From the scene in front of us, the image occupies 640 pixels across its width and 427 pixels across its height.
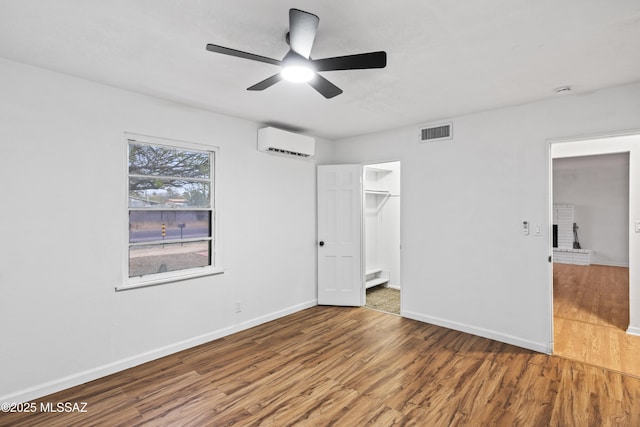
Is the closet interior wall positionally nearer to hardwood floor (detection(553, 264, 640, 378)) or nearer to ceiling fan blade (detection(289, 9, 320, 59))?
hardwood floor (detection(553, 264, 640, 378))

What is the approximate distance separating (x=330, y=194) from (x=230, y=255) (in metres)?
1.78

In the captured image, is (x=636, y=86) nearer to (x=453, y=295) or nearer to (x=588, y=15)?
(x=588, y=15)

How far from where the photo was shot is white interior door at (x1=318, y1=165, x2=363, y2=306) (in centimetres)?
478

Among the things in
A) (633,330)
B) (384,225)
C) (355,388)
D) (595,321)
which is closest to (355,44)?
(355,388)

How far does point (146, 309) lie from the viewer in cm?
313

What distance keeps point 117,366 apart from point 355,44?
335 cm


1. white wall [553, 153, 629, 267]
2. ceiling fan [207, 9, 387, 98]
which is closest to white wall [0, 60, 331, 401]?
ceiling fan [207, 9, 387, 98]

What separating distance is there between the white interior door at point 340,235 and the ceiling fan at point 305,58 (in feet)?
8.89

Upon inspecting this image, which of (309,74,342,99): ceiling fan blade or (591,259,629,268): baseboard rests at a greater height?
(309,74,342,99): ceiling fan blade

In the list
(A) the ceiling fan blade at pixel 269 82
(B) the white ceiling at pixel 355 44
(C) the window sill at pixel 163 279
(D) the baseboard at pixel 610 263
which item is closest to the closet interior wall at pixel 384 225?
(B) the white ceiling at pixel 355 44

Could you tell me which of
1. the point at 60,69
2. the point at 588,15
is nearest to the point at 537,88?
the point at 588,15

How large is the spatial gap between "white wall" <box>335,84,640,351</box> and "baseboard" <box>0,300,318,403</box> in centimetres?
225

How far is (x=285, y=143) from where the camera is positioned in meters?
4.16

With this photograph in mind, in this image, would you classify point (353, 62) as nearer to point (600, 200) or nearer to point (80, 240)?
point (80, 240)
